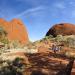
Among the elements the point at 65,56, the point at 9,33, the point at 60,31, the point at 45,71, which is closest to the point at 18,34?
the point at 9,33

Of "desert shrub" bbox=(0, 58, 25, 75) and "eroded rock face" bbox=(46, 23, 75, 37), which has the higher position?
"eroded rock face" bbox=(46, 23, 75, 37)

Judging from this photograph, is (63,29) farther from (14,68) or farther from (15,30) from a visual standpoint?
(14,68)

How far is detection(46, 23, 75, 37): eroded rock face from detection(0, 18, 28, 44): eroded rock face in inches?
227

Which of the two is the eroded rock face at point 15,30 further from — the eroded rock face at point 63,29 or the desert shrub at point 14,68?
the desert shrub at point 14,68

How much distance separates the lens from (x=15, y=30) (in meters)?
51.8

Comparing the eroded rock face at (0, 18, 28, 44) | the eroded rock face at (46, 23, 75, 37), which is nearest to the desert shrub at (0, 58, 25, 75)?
the eroded rock face at (0, 18, 28, 44)

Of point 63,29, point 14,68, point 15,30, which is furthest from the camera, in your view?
point 15,30

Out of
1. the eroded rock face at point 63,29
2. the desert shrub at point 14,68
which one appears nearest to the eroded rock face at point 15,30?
the eroded rock face at point 63,29

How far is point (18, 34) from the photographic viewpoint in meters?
52.0

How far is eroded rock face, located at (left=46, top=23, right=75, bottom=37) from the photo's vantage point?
1925 inches

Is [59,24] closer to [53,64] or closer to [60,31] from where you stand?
[60,31]

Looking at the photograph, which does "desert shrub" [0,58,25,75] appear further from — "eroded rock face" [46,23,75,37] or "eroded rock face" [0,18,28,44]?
"eroded rock face" [46,23,75,37]

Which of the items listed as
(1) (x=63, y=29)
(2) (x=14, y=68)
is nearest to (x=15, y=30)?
(1) (x=63, y=29)

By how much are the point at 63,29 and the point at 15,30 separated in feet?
31.5
